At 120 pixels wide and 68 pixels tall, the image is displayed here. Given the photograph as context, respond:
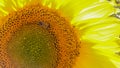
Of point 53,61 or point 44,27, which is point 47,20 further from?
point 53,61

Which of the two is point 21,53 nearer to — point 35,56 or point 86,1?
point 35,56

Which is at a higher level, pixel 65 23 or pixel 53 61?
pixel 65 23

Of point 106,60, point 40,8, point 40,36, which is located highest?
point 40,8

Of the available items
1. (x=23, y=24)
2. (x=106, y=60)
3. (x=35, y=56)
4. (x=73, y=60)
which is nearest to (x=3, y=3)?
(x=23, y=24)
